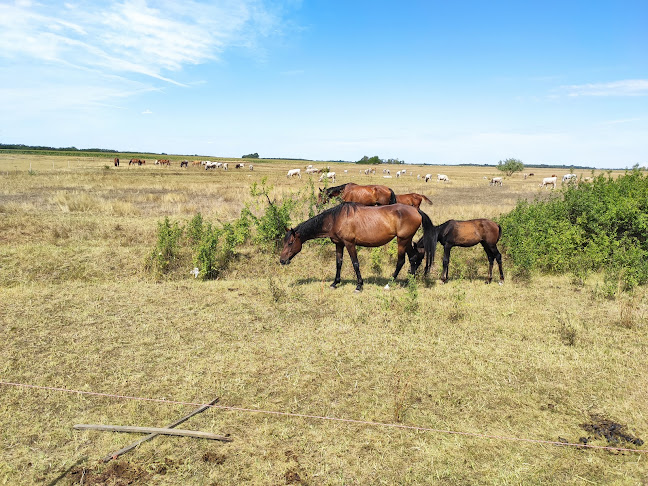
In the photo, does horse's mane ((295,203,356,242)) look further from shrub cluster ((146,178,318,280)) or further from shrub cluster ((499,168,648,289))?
shrub cluster ((499,168,648,289))

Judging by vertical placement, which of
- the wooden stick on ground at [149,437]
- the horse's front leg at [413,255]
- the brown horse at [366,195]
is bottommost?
the wooden stick on ground at [149,437]

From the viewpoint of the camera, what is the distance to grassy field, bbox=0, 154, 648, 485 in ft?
12.9

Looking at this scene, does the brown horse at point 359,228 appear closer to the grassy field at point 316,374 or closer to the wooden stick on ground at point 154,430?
the grassy field at point 316,374

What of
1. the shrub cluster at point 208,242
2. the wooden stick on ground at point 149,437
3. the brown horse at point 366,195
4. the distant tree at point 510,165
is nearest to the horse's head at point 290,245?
the shrub cluster at point 208,242

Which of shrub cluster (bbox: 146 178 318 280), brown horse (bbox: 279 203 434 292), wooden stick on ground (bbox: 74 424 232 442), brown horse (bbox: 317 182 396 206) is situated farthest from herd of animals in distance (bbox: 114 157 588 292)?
wooden stick on ground (bbox: 74 424 232 442)

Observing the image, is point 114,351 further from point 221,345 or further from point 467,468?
point 467,468

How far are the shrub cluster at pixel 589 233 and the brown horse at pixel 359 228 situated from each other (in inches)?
145

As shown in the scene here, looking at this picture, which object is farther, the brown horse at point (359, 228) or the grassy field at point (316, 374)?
the brown horse at point (359, 228)

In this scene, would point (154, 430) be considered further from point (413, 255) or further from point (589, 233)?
point (589, 233)

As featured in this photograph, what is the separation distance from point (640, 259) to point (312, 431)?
9.99 meters

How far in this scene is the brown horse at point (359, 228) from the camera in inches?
358

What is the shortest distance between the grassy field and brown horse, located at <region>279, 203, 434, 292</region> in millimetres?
1062

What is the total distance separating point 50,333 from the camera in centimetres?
680

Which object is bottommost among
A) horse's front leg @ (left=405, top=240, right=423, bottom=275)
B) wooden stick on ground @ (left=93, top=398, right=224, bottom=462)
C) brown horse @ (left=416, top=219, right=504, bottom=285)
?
wooden stick on ground @ (left=93, top=398, right=224, bottom=462)
